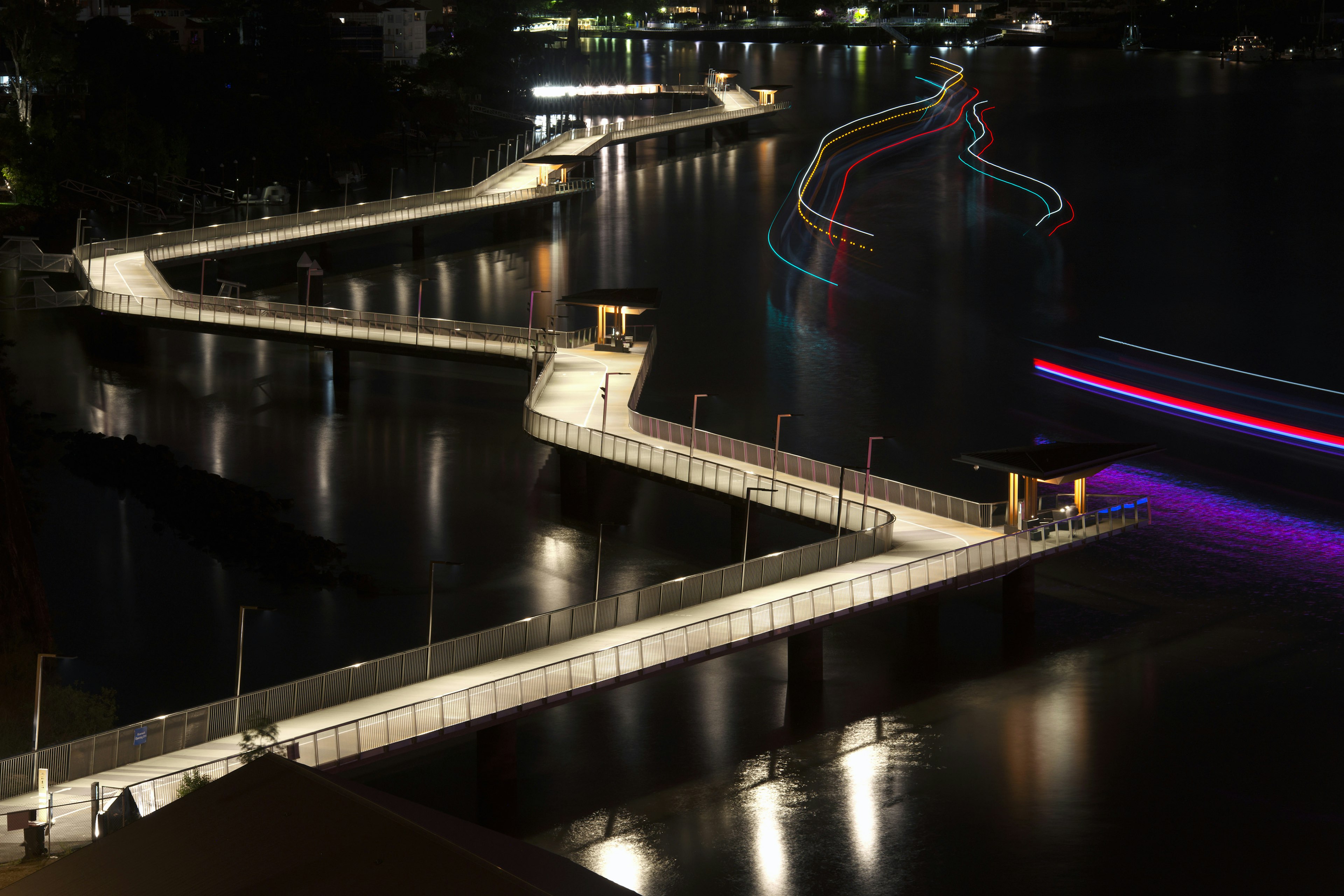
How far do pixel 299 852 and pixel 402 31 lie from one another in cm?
16886

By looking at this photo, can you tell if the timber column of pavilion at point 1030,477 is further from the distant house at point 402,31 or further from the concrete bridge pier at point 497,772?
the distant house at point 402,31

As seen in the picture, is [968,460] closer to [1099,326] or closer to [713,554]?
[713,554]

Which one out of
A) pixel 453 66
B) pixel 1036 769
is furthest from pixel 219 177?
pixel 1036 769

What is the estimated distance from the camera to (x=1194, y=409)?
193ft

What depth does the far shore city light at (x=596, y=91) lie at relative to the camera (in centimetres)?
14662

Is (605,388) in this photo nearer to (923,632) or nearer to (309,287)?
(923,632)

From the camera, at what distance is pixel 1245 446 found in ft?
177

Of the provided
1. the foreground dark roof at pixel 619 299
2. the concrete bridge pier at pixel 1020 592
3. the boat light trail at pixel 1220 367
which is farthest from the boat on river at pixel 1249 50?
the concrete bridge pier at pixel 1020 592

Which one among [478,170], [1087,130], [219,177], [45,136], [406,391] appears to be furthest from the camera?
[1087,130]

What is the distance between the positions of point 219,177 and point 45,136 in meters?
11.9

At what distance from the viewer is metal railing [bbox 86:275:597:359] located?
53875 mm

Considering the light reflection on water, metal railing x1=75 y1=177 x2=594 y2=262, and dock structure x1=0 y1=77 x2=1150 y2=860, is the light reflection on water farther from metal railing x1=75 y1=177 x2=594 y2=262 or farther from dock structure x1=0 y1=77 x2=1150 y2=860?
metal railing x1=75 y1=177 x2=594 y2=262

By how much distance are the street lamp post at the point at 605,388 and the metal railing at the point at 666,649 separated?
418 inches

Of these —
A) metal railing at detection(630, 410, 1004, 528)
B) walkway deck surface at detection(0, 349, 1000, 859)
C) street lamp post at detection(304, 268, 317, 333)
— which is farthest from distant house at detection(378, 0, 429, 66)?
metal railing at detection(630, 410, 1004, 528)
